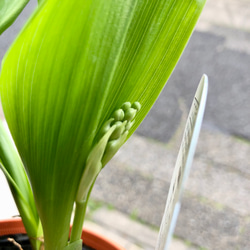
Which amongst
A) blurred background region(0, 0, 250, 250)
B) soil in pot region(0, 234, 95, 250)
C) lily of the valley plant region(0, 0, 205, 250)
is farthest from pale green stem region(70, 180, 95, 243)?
blurred background region(0, 0, 250, 250)

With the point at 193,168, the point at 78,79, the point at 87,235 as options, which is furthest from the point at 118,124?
the point at 193,168

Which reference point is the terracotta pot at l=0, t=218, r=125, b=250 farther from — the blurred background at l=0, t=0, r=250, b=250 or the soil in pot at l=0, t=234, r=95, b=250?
the blurred background at l=0, t=0, r=250, b=250

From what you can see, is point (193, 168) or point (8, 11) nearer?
point (8, 11)

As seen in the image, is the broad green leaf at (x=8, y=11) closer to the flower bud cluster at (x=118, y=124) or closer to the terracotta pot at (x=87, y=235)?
the flower bud cluster at (x=118, y=124)

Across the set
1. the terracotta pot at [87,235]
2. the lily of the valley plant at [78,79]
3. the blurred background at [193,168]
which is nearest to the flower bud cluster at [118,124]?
the lily of the valley plant at [78,79]

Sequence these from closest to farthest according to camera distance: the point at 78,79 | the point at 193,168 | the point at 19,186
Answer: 1. the point at 78,79
2. the point at 19,186
3. the point at 193,168

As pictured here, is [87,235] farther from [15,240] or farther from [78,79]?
[78,79]
